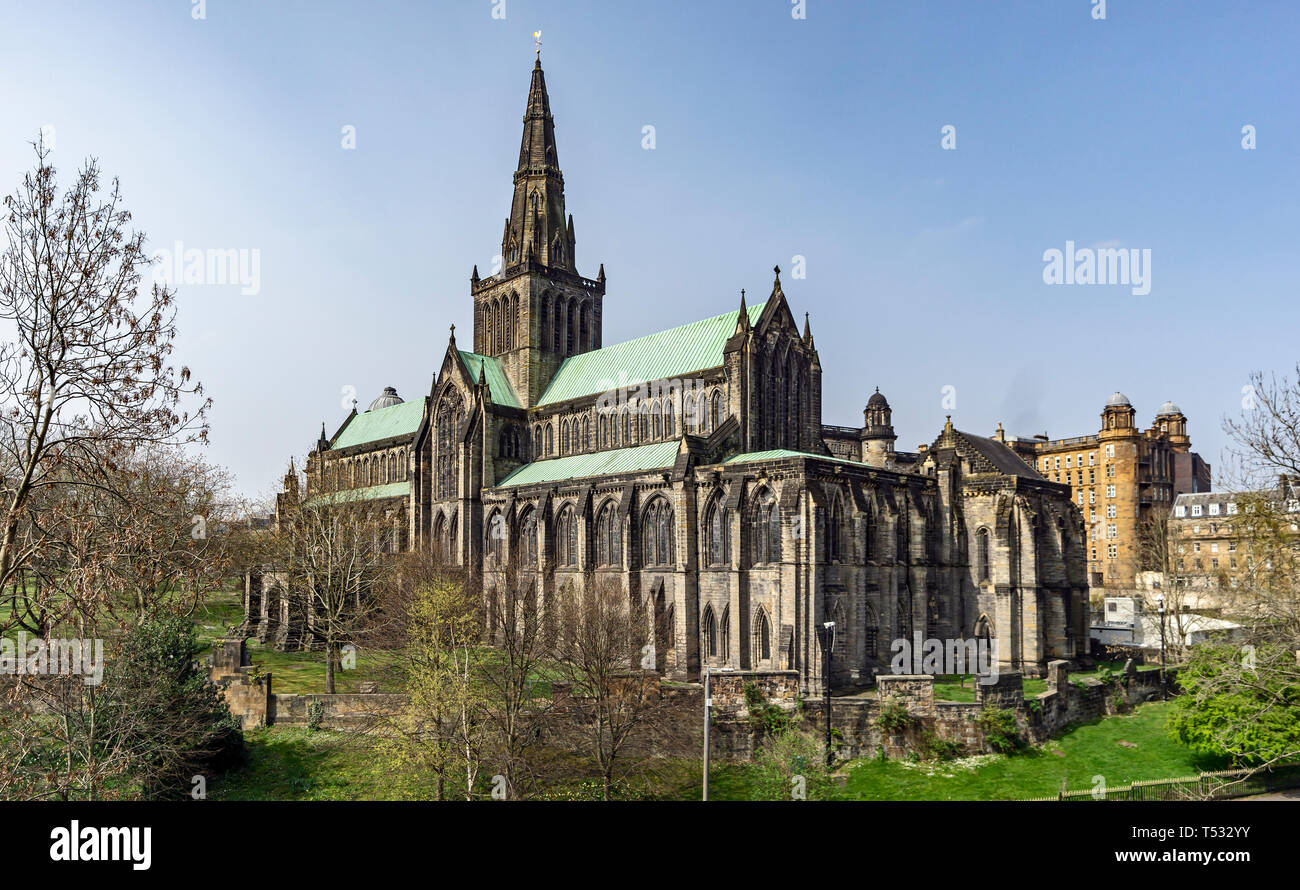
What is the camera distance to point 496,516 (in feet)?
208

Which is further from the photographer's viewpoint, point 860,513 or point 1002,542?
point 1002,542

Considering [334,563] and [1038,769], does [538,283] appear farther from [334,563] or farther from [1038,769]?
[1038,769]

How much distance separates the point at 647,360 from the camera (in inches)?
2472

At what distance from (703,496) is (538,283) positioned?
101 feet

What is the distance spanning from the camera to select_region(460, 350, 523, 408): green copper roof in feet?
229

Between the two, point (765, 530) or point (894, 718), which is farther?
point (765, 530)

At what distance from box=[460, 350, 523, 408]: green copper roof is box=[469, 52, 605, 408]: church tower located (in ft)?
2.04

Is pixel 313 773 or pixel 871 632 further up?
pixel 871 632

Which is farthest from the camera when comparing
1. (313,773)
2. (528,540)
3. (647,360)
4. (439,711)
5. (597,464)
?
(647,360)

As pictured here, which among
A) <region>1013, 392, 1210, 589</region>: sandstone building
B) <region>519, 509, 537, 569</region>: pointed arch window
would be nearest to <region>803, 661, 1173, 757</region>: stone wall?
<region>519, 509, 537, 569</region>: pointed arch window

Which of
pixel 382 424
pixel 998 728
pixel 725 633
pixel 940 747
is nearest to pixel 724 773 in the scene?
pixel 940 747
